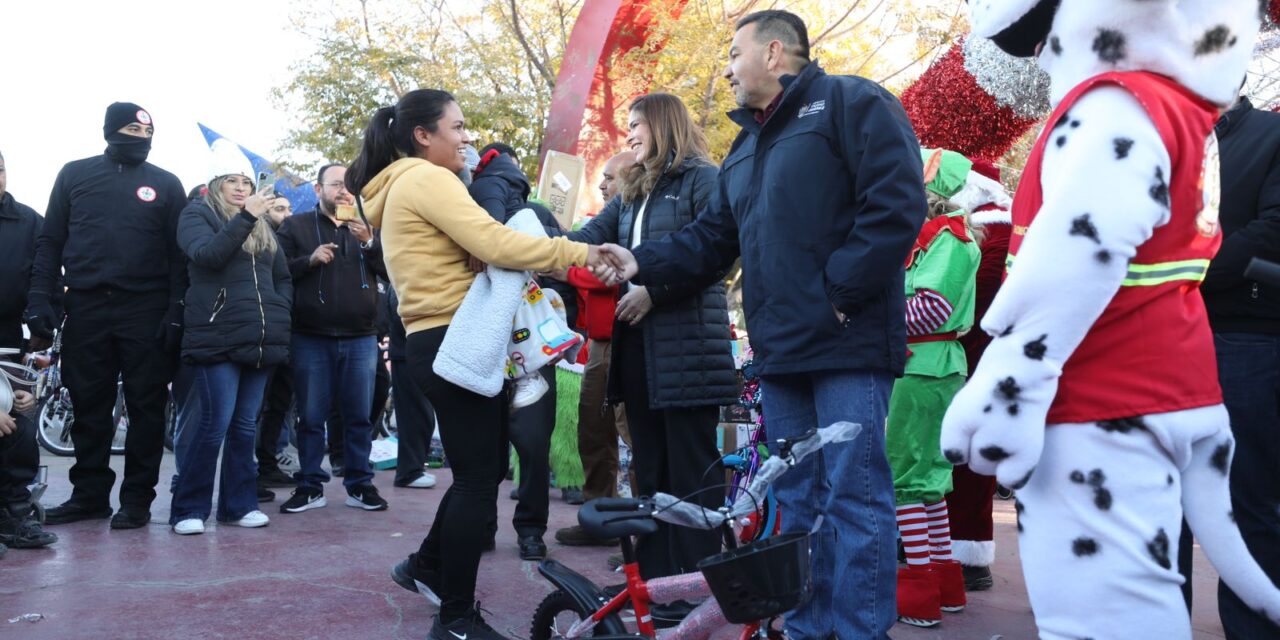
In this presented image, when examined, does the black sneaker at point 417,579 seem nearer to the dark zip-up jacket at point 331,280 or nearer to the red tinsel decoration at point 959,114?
the dark zip-up jacket at point 331,280

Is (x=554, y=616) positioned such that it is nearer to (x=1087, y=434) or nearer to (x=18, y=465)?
(x=1087, y=434)

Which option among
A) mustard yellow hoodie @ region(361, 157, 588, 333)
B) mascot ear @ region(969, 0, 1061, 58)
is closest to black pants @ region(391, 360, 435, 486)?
mustard yellow hoodie @ region(361, 157, 588, 333)

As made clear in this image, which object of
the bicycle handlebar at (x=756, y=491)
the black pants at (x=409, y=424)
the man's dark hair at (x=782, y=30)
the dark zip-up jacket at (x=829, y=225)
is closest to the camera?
the bicycle handlebar at (x=756, y=491)

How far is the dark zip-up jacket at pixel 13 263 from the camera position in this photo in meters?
5.93

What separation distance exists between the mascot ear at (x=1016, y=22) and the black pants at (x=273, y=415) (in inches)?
252

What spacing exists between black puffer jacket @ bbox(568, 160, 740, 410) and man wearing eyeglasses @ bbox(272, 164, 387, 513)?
107 inches

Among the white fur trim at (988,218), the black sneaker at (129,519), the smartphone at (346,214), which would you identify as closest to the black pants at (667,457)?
the white fur trim at (988,218)

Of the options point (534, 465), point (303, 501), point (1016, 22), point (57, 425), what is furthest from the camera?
point (57, 425)

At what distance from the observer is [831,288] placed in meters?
3.04

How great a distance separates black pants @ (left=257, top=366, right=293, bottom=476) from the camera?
25.0 feet

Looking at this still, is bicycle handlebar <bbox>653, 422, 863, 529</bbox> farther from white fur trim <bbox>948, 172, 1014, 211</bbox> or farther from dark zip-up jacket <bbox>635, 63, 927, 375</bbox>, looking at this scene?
white fur trim <bbox>948, 172, 1014, 211</bbox>

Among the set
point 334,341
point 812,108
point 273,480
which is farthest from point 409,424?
point 812,108

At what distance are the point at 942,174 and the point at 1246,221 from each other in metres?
1.22

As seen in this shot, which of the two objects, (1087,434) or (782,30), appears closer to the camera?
(1087,434)
